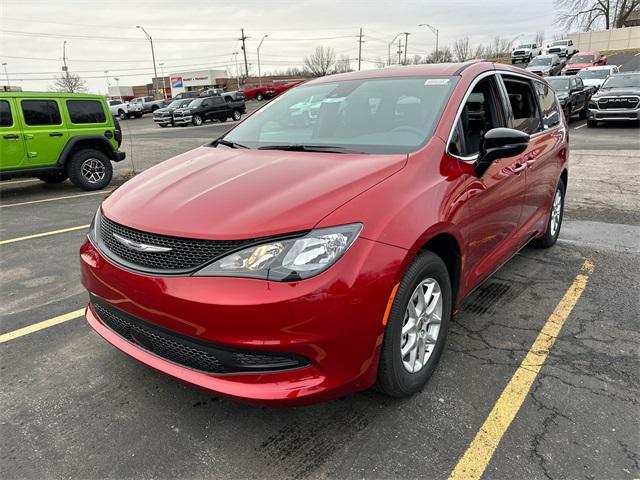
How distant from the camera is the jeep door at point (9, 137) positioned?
844 cm

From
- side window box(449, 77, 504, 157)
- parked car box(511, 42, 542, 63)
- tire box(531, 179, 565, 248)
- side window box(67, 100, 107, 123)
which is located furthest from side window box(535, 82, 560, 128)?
parked car box(511, 42, 542, 63)

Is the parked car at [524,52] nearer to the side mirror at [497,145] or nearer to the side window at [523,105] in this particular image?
the side window at [523,105]

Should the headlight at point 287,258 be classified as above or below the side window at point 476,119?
below

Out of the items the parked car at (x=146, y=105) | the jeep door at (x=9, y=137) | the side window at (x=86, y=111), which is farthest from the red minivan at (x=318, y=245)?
the parked car at (x=146, y=105)

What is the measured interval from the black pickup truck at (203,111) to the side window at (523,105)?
27.5 metres

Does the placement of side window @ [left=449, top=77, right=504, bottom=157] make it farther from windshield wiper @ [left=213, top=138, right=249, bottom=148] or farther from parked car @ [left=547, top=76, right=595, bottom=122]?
parked car @ [left=547, top=76, right=595, bottom=122]

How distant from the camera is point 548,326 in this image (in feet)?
11.4

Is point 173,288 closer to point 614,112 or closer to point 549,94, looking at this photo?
point 549,94

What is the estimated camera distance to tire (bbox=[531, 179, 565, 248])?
493 centimetres

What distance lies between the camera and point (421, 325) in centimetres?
262

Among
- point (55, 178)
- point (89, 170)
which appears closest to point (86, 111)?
point (89, 170)

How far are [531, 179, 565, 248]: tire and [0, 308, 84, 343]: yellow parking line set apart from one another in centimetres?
444

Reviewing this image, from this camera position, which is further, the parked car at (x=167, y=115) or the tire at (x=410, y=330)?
the parked car at (x=167, y=115)

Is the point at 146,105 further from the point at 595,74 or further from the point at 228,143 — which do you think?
the point at 228,143
